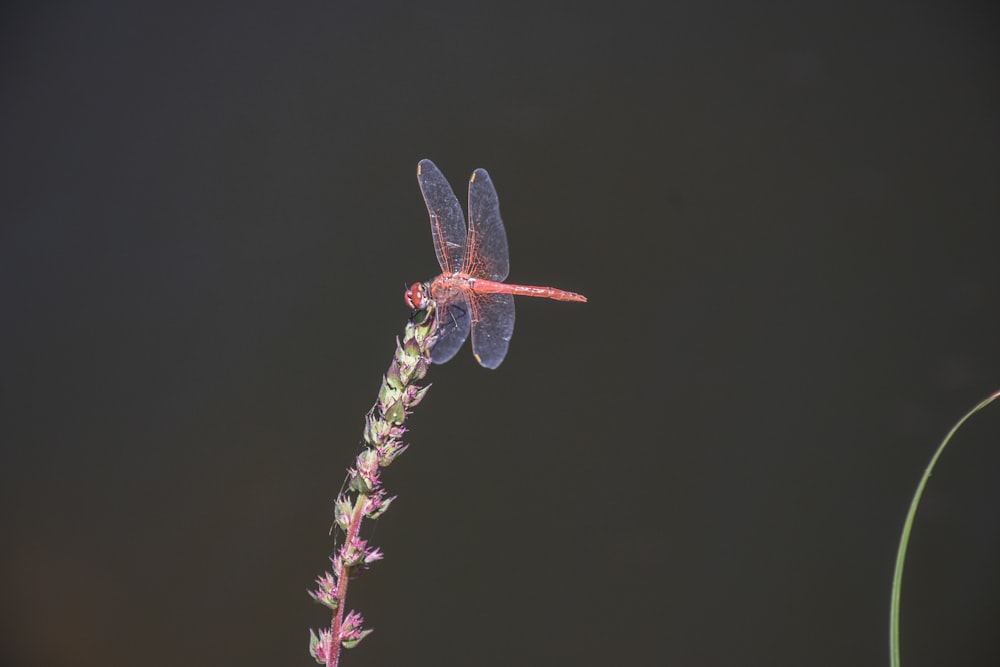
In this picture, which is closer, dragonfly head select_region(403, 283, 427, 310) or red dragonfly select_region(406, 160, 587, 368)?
dragonfly head select_region(403, 283, 427, 310)

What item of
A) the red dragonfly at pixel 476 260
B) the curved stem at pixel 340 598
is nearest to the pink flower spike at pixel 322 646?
the curved stem at pixel 340 598

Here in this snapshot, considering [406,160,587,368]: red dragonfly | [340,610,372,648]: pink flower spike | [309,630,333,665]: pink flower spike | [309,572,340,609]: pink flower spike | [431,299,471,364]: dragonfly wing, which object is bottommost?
[309,630,333,665]: pink flower spike

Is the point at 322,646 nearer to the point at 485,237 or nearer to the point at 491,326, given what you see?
the point at 491,326

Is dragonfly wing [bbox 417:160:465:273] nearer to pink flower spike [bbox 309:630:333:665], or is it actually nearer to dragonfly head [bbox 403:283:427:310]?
dragonfly head [bbox 403:283:427:310]

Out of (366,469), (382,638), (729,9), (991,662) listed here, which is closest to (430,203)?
(366,469)

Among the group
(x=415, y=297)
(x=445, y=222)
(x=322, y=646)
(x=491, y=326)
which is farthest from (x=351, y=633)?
(x=445, y=222)

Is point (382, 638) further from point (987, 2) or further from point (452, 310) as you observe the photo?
point (987, 2)

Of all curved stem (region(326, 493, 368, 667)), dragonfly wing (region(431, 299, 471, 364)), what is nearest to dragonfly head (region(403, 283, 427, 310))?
dragonfly wing (region(431, 299, 471, 364))
